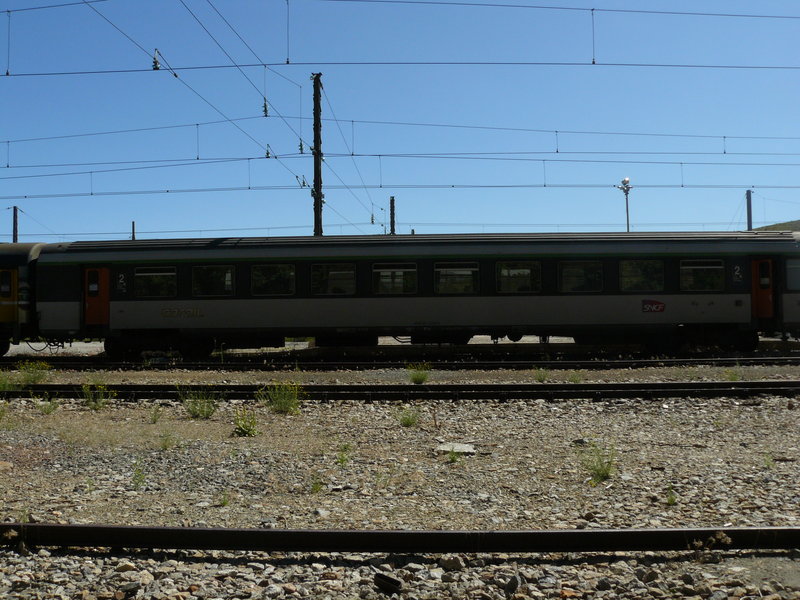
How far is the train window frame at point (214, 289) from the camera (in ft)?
55.4

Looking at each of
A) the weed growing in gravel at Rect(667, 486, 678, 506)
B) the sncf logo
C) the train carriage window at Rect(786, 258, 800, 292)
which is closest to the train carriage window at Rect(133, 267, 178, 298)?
the sncf logo

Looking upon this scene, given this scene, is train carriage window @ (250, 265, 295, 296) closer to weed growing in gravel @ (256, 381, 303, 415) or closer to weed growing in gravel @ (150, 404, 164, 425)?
weed growing in gravel @ (256, 381, 303, 415)

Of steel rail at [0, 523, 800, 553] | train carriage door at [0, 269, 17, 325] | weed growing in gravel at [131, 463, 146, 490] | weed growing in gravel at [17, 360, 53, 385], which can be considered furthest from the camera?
train carriage door at [0, 269, 17, 325]

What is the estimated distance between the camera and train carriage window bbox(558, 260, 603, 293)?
16.7 metres

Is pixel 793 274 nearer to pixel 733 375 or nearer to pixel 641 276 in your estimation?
pixel 641 276

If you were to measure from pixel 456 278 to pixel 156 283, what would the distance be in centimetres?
737

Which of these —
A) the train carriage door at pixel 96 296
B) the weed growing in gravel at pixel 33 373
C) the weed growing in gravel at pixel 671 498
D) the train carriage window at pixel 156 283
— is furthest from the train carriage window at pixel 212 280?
the weed growing in gravel at pixel 671 498

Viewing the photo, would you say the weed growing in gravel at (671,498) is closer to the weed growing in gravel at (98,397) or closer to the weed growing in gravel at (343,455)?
the weed growing in gravel at (343,455)

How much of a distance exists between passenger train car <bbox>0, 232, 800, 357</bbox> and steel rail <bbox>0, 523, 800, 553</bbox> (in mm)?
12309

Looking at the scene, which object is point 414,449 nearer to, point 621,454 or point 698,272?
point 621,454

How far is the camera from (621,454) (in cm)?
703

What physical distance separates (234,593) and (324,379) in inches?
384

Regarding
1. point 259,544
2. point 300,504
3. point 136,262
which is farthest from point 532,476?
point 136,262

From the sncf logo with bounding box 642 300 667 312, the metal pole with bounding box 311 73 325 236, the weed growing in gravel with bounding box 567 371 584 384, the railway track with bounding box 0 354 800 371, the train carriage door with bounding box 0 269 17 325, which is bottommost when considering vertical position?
the weed growing in gravel with bounding box 567 371 584 384
